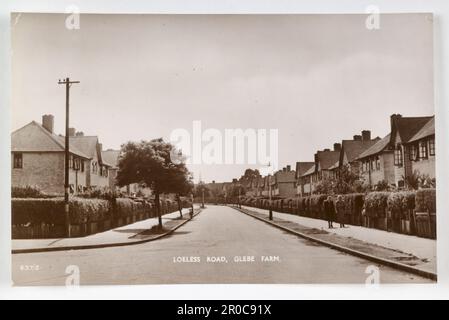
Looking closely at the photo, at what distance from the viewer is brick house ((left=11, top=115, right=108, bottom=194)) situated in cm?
1223

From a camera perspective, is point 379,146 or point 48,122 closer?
point 48,122

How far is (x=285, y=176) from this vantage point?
14516 mm

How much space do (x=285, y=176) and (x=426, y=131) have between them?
4.01 m

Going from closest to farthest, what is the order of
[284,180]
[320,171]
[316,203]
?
[284,180]
[320,171]
[316,203]

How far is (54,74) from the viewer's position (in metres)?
12.1

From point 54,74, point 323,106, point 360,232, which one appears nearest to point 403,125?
point 323,106

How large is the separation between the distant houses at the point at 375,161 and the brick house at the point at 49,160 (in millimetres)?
4729

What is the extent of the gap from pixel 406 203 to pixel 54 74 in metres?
9.66

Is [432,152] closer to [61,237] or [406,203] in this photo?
[406,203]

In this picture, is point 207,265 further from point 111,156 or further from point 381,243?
point 381,243

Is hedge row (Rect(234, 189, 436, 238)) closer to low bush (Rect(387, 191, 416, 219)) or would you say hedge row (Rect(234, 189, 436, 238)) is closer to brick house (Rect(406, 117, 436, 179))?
low bush (Rect(387, 191, 416, 219))

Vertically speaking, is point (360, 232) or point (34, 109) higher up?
point (34, 109)

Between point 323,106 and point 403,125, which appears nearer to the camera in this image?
point 323,106
